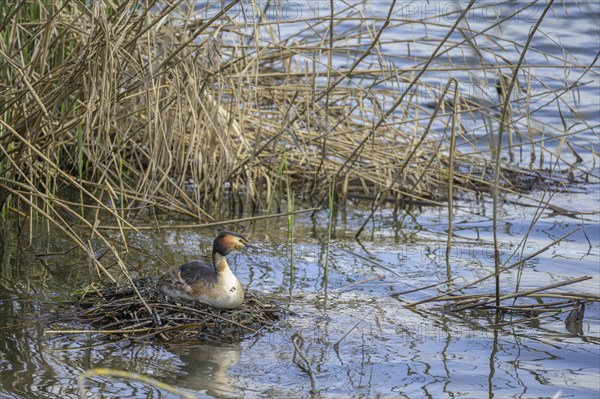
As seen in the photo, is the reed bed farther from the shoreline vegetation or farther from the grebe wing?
the shoreline vegetation

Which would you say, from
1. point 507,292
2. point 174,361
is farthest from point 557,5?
point 174,361

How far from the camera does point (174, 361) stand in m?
4.66

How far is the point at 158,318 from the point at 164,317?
0.05 meters

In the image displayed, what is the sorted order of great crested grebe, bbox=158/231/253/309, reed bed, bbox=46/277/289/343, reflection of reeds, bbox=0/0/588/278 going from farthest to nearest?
reflection of reeds, bbox=0/0/588/278, great crested grebe, bbox=158/231/253/309, reed bed, bbox=46/277/289/343

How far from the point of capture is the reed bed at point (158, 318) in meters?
4.93

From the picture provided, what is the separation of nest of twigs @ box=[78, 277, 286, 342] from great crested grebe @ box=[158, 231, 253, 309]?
5 centimetres

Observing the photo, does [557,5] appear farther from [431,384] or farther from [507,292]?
[431,384]

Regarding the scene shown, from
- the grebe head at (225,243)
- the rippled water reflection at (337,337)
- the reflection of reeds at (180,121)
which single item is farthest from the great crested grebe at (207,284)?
the reflection of reeds at (180,121)

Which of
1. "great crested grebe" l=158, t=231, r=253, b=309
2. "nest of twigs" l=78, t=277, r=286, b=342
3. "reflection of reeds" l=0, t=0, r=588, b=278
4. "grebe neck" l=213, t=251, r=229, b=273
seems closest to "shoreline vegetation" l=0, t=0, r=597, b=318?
"reflection of reeds" l=0, t=0, r=588, b=278

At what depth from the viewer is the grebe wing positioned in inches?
205

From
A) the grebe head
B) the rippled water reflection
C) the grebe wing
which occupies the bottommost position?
the rippled water reflection

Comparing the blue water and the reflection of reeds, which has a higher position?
the reflection of reeds

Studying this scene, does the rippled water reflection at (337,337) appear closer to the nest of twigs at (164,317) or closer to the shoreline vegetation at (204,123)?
the nest of twigs at (164,317)

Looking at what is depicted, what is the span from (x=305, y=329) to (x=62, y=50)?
10.1ft
